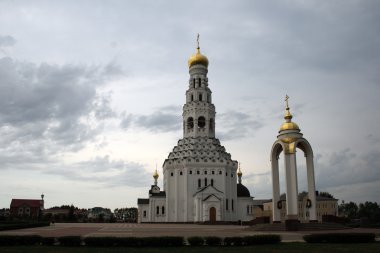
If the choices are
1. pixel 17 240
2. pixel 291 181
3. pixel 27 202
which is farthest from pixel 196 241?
pixel 27 202

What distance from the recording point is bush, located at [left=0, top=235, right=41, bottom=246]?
1750cm

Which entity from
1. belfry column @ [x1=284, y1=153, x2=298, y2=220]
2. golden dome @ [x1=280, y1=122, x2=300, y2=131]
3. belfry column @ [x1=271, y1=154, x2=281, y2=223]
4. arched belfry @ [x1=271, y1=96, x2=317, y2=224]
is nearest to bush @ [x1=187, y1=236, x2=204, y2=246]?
arched belfry @ [x1=271, y1=96, x2=317, y2=224]

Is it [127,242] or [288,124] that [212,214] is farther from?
[127,242]

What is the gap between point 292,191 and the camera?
3606cm

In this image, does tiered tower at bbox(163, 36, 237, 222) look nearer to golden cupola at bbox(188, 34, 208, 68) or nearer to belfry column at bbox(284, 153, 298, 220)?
golden cupola at bbox(188, 34, 208, 68)

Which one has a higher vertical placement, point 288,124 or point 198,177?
point 288,124

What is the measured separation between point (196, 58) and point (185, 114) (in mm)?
10886

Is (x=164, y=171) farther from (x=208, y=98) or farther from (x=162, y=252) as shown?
(x=162, y=252)

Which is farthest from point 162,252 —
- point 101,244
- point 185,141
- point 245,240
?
point 185,141

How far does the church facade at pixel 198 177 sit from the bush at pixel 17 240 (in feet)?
147

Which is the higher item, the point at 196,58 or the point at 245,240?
the point at 196,58

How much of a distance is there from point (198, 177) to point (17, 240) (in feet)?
157

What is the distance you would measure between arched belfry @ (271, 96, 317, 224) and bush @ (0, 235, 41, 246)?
925 inches

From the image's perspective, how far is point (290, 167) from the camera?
36.2m
